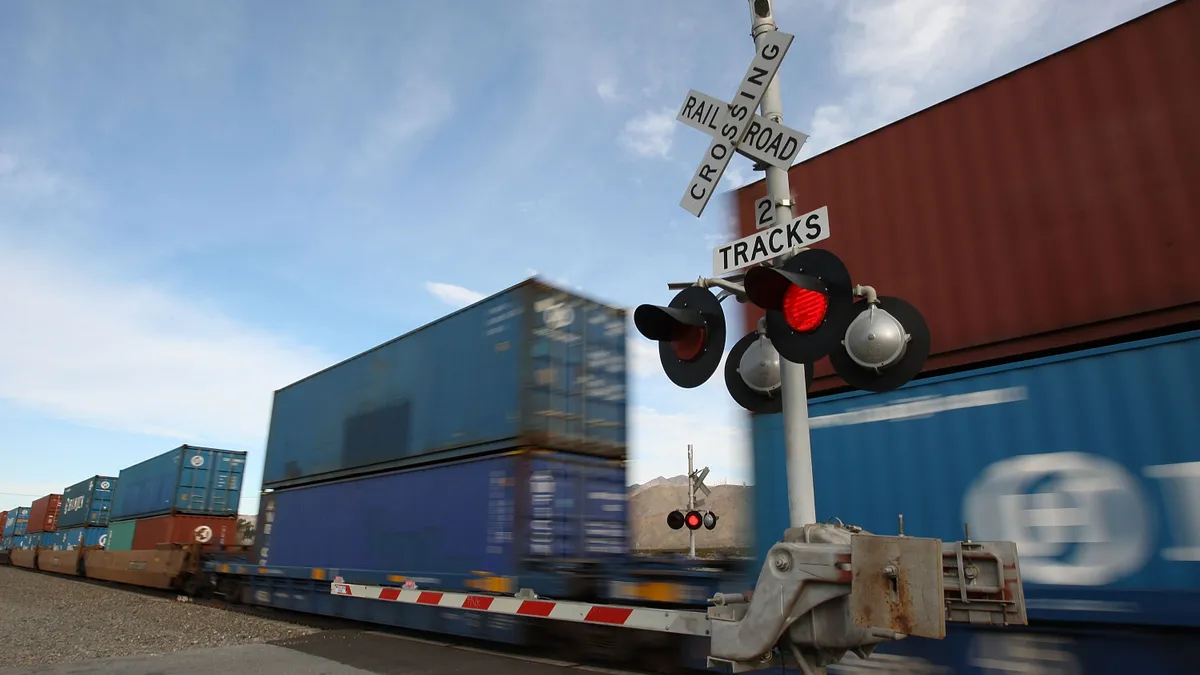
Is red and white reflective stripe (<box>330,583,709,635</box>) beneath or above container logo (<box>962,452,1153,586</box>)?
beneath

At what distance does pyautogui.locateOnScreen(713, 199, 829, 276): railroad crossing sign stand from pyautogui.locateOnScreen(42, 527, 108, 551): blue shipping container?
31.6 metres

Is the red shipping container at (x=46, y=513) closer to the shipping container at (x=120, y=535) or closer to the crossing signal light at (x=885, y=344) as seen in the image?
the shipping container at (x=120, y=535)

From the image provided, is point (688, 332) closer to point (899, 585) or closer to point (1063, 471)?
point (899, 585)

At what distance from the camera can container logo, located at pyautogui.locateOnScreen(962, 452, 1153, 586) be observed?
15.3 ft

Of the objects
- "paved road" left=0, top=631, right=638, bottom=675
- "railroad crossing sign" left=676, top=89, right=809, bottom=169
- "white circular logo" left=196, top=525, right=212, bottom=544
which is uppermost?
"railroad crossing sign" left=676, top=89, right=809, bottom=169

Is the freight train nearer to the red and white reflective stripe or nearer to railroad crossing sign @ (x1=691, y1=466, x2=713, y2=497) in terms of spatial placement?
the red and white reflective stripe

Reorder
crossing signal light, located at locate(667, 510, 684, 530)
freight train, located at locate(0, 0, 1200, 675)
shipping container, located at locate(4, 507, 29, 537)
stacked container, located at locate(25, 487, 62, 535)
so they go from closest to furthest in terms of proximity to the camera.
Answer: freight train, located at locate(0, 0, 1200, 675) < crossing signal light, located at locate(667, 510, 684, 530) < stacked container, located at locate(25, 487, 62, 535) < shipping container, located at locate(4, 507, 29, 537)

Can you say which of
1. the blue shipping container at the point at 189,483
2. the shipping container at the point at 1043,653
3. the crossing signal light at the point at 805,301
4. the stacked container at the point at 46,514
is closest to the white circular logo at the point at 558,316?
the shipping container at the point at 1043,653

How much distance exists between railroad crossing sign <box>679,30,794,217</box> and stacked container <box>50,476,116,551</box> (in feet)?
103

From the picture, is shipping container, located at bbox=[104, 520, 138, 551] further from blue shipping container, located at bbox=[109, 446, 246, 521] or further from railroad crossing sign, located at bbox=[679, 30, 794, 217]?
railroad crossing sign, located at bbox=[679, 30, 794, 217]

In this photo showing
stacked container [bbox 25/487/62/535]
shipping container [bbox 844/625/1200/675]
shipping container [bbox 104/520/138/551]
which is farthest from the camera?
stacked container [bbox 25/487/62/535]

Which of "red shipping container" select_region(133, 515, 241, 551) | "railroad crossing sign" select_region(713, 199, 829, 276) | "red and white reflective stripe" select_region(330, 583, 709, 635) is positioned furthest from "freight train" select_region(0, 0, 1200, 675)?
"red shipping container" select_region(133, 515, 241, 551)

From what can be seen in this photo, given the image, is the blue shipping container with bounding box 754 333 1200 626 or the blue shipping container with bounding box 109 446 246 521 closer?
the blue shipping container with bounding box 754 333 1200 626

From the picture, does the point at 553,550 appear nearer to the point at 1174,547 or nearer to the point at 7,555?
the point at 1174,547
